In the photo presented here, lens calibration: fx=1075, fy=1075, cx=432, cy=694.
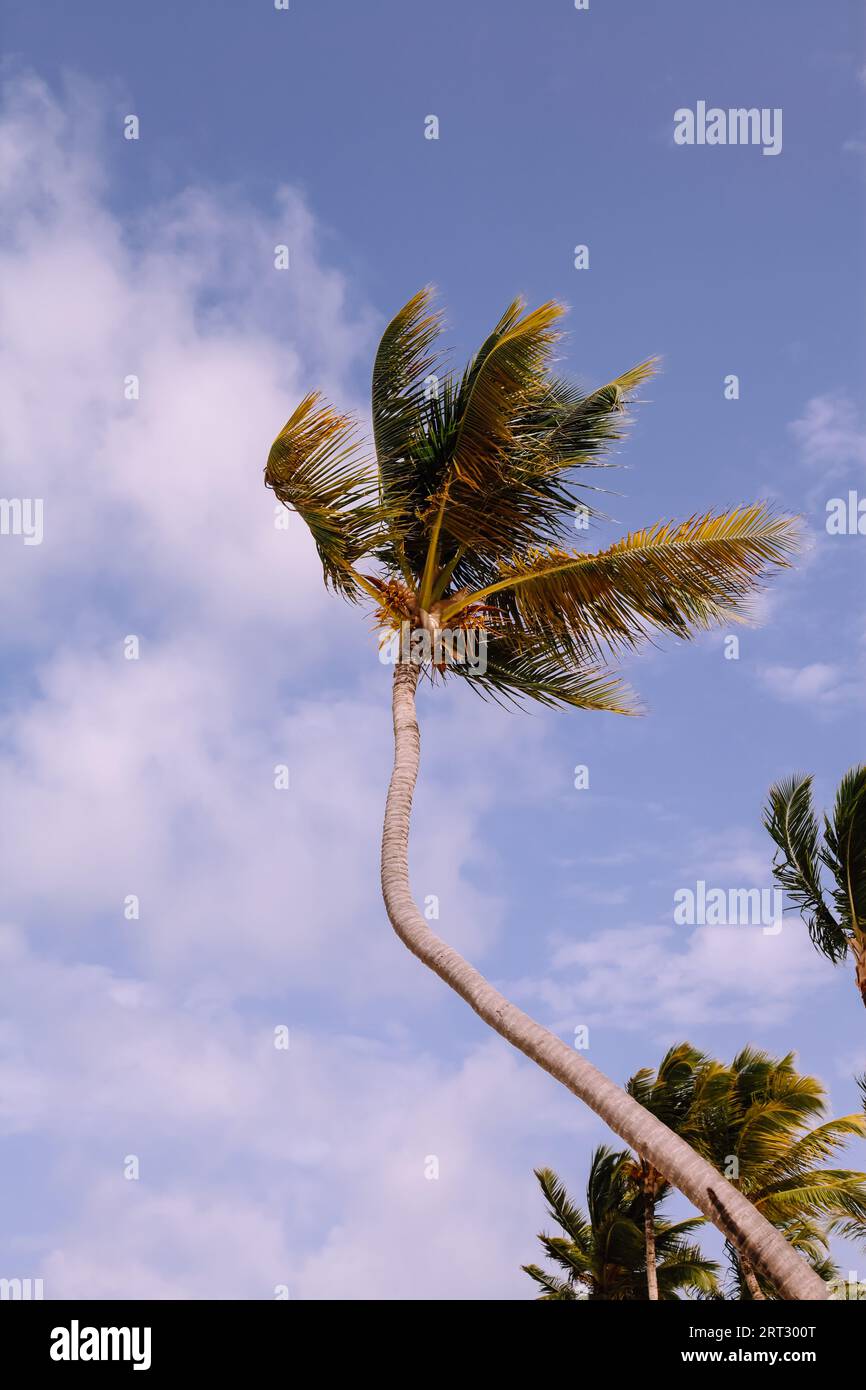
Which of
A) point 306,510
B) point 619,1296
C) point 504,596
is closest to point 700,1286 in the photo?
point 619,1296

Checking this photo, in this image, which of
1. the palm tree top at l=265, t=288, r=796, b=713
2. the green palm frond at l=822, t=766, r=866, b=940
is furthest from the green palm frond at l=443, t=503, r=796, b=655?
the green palm frond at l=822, t=766, r=866, b=940

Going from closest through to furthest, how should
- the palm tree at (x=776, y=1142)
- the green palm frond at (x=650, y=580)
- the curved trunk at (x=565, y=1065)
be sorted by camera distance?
1. the curved trunk at (x=565, y=1065)
2. the green palm frond at (x=650, y=580)
3. the palm tree at (x=776, y=1142)

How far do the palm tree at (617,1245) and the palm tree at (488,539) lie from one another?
15011 mm

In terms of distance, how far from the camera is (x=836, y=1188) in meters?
19.7

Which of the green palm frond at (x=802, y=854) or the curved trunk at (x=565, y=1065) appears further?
the green palm frond at (x=802, y=854)

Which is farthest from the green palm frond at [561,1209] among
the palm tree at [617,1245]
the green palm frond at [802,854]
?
the green palm frond at [802,854]

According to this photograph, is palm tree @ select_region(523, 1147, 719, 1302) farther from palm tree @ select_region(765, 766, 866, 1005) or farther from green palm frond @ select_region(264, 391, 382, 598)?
green palm frond @ select_region(264, 391, 382, 598)

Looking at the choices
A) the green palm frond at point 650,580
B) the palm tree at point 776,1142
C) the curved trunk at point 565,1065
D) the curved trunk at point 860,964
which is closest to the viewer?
the curved trunk at point 565,1065

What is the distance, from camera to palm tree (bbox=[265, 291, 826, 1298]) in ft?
33.2

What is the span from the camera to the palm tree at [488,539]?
1011 cm

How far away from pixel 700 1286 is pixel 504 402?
22.5m

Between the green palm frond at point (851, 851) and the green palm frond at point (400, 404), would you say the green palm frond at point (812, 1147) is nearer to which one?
the green palm frond at point (851, 851)

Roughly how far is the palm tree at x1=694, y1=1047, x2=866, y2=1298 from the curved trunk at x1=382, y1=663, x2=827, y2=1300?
12371mm

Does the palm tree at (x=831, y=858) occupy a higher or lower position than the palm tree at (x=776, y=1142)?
higher
